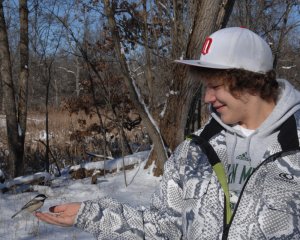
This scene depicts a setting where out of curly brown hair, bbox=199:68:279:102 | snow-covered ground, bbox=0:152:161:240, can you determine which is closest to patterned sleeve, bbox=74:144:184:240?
curly brown hair, bbox=199:68:279:102

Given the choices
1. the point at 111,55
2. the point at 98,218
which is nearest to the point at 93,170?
the point at 111,55

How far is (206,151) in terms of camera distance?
1.67 metres

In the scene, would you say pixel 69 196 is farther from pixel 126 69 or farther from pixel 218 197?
pixel 218 197

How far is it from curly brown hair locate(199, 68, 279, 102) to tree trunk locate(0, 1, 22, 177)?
740cm

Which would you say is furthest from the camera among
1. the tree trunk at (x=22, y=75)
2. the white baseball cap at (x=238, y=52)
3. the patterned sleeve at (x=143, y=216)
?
the tree trunk at (x=22, y=75)

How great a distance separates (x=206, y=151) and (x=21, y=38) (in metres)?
7.78

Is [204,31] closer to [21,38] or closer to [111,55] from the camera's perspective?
[111,55]

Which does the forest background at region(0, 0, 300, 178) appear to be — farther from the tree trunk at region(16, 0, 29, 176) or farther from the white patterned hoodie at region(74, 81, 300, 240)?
the white patterned hoodie at region(74, 81, 300, 240)

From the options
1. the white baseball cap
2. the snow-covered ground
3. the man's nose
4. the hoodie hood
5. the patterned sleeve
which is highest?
the white baseball cap

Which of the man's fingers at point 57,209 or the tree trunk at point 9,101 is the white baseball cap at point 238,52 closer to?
the man's fingers at point 57,209

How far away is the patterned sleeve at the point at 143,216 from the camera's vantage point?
5.65 feet

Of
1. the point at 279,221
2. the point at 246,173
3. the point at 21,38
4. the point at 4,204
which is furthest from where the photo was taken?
the point at 21,38

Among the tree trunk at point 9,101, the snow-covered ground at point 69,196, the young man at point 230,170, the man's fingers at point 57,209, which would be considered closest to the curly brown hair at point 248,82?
the young man at point 230,170

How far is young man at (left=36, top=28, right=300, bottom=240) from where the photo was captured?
1.51 m
